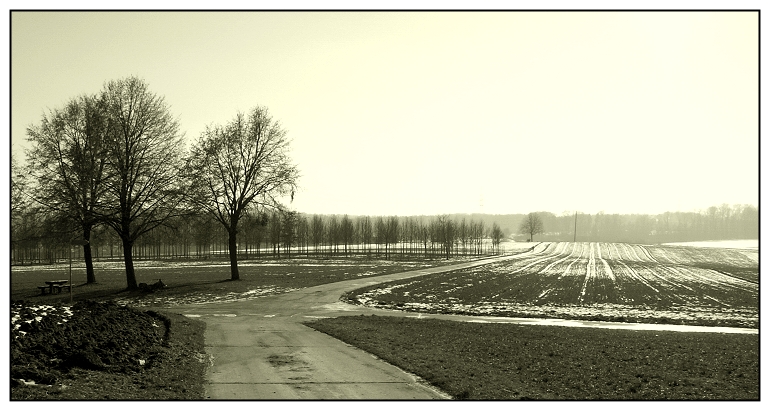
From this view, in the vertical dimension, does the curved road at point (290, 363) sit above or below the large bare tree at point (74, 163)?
below

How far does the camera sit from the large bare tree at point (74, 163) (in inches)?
1268

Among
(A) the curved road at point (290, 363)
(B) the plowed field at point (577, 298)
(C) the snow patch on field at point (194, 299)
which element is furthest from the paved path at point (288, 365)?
(B) the plowed field at point (577, 298)

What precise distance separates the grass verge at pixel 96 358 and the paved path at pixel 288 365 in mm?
715

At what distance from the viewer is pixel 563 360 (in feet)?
46.2

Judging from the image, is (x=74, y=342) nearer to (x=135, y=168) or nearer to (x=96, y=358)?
(x=96, y=358)

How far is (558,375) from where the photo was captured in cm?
1252

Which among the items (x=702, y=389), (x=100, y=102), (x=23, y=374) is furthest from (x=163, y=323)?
(x=100, y=102)

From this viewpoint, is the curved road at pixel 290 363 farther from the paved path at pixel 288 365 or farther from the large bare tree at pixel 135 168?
the large bare tree at pixel 135 168

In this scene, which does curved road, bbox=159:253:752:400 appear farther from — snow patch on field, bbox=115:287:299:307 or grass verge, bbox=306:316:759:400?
snow patch on field, bbox=115:287:299:307

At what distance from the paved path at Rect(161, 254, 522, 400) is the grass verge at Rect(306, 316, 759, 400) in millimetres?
769

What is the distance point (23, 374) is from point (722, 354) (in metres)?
17.1

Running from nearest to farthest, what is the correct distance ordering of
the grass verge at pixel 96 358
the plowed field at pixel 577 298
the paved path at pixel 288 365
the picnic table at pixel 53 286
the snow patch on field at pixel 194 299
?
the grass verge at pixel 96 358, the paved path at pixel 288 365, the plowed field at pixel 577 298, the snow patch on field at pixel 194 299, the picnic table at pixel 53 286

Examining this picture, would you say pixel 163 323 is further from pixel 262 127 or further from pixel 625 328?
pixel 262 127

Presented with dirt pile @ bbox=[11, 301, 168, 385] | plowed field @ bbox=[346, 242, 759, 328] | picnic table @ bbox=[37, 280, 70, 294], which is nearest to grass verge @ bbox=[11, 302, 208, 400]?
dirt pile @ bbox=[11, 301, 168, 385]
